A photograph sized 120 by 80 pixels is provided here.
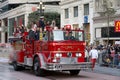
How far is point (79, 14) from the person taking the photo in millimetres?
48031

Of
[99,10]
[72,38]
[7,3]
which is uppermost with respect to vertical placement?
[7,3]

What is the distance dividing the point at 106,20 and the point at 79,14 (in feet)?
27.1

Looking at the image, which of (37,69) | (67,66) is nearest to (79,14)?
(37,69)

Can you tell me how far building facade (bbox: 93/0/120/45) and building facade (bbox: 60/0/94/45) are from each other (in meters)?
1.22

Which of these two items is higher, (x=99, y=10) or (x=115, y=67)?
(x=99, y=10)

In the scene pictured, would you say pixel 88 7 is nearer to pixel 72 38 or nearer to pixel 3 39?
pixel 72 38

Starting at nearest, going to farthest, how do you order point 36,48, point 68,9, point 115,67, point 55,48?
point 55,48, point 36,48, point 115,67, point 68,9

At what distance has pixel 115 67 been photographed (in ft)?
81.2

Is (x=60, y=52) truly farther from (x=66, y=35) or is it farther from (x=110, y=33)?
(x=110, y=33)

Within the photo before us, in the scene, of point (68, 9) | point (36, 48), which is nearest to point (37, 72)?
point (36, 48)

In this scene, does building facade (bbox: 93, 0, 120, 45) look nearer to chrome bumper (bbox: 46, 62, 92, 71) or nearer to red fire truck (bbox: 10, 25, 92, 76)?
→ red fire truck (bbox: 10, 25, 92, 76)

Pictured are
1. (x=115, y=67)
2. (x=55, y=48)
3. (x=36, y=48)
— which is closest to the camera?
(x=55, y=48)

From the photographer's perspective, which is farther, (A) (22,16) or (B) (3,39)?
(B) (3,39)

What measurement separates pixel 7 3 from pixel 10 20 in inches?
269
